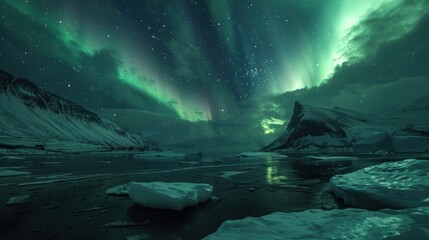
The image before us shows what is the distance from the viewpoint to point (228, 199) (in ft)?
57.8

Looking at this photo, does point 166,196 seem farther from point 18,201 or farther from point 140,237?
point 18,201

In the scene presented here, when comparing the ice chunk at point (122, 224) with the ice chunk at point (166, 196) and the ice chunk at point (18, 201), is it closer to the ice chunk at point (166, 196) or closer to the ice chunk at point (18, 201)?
the ice chunk at point (166, 196)

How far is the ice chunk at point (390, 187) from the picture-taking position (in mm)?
12377

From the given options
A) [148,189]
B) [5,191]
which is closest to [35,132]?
[5,191]

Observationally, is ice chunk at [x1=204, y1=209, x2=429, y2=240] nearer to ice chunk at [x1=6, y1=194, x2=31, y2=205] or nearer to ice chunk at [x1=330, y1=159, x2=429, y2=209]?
ice chunk at [x1=330, y1=159, x2=429, y2=209]

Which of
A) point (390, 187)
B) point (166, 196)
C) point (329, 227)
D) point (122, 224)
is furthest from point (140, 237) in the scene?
point (390, 187)

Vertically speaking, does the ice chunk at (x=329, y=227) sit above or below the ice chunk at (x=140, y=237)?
above

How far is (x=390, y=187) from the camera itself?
533 inches

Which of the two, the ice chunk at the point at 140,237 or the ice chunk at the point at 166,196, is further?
the ice chunk at the point at 166,196

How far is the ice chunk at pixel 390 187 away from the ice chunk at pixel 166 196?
8692mm

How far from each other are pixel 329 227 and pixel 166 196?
28.3ft

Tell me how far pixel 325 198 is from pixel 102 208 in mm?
13615

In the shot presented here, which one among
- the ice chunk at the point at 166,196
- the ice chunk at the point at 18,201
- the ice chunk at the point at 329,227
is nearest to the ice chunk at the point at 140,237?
the ice chunk at the point at 329,227

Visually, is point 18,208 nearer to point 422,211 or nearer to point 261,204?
point 261,204
